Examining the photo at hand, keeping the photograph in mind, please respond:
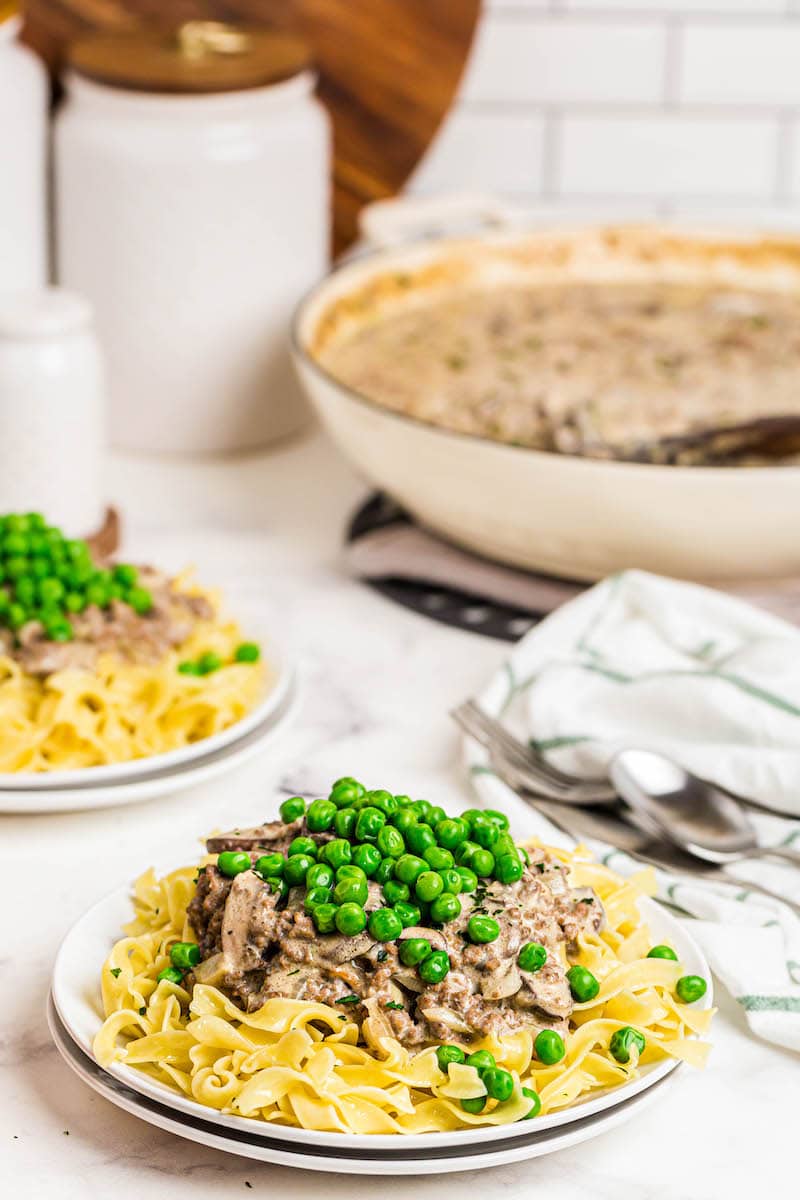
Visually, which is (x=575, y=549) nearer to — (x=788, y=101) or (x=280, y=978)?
(x=280, y=978)

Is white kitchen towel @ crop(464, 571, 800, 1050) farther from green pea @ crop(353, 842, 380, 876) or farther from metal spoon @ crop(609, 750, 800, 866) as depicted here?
green pea @ crop(353, 842, 380, 876)

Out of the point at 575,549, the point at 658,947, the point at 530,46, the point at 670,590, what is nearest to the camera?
the point at 658,947

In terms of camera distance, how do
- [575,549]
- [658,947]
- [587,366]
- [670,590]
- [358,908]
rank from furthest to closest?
1. [587,366]
2. [575,549]
3. [670,590]
4. [658,947]
5. [358,908]

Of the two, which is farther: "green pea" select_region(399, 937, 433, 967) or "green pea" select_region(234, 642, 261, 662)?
"green pea" select_region(234, 642, 261, 662)

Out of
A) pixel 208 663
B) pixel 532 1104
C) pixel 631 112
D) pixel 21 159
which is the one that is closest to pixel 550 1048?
pixel 532 1104

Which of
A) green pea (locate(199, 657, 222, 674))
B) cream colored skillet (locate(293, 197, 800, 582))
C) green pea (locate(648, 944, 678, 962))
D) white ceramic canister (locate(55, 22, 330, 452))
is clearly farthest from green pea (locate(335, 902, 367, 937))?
white ceramic canister (locate(55, 22, 330, 452))

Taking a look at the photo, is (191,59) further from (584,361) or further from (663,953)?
(663,953)

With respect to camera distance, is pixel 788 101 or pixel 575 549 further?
pixel 788 101

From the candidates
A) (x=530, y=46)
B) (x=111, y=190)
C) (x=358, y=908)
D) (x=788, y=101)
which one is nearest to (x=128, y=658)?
(x=358, y=908)
